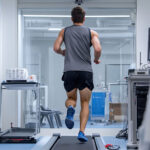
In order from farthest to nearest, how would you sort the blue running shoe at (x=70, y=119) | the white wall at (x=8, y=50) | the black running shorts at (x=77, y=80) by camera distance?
1. the white wall at (x=8, y=50)
2. the black running shorts at (x=77, y=80)
3. the blue running shoe at (x=70, y=119)

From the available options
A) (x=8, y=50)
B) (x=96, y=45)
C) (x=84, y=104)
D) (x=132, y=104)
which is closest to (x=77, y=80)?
(x=84, y=104)

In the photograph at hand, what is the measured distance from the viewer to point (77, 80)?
8.68 feet

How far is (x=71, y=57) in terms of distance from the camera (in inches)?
104

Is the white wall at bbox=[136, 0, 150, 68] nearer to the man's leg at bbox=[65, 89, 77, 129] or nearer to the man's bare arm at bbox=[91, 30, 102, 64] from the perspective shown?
the man's bare arm at bbox=[91, 30, 102, 64]

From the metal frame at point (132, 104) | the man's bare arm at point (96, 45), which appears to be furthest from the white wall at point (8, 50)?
the metal frame at point (132, 104)

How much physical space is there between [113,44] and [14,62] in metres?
2.20

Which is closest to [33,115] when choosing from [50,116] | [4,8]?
[50,116]

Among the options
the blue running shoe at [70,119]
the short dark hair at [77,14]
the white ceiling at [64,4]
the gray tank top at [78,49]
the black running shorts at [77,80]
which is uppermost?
the white ceiling at [64,4]

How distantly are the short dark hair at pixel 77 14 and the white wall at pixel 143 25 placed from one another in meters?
2.04

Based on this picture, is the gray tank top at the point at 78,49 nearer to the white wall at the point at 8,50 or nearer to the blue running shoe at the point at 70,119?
the blue running shoe at the point at 70,119

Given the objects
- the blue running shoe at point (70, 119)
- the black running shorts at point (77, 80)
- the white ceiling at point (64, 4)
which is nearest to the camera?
the blue running shoe at point (70, 119)

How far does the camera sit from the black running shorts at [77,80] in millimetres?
2592

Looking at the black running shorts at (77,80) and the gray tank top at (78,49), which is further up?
the gray tank top at (78,49)

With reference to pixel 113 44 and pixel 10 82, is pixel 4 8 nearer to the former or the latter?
pixel 10 82
